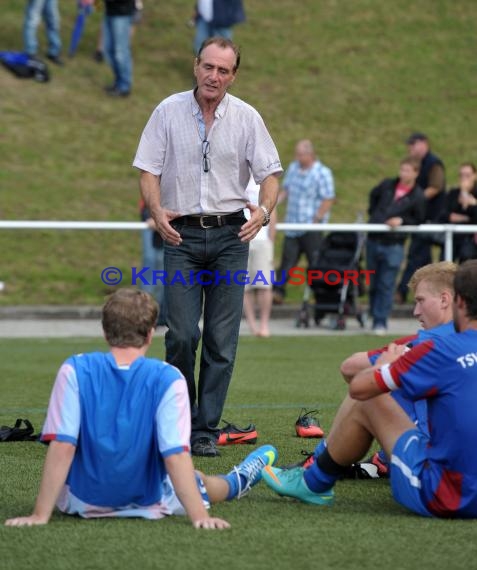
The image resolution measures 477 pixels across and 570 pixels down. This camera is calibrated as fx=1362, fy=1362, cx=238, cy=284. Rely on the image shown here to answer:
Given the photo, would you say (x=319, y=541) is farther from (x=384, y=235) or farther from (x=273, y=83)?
(x=273, y=83)

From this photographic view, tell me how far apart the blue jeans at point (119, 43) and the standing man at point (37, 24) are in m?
0.82

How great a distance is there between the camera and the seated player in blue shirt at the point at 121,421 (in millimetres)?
5281

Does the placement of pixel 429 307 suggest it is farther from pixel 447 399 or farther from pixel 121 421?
pixel 121 421

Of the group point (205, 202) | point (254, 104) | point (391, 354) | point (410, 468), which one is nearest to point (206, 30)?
point (254, 104)

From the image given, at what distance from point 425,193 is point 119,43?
6271mm

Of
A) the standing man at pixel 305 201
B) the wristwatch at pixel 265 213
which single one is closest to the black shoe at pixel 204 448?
the wristwatch at pixel 265 213

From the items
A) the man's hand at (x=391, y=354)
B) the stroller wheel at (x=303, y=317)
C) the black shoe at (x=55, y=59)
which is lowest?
the stroller wheel at (x=303, y=317)

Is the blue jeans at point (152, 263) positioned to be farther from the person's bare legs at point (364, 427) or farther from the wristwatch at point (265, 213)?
the person's bare legs at point (364, 427)

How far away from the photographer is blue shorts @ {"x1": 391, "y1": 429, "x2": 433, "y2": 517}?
5.58 m

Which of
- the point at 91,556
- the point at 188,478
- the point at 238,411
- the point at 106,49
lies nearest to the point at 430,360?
the point at 188,478

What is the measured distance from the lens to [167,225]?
7473 millimetres

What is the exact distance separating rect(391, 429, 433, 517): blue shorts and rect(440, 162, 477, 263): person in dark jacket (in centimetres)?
1018

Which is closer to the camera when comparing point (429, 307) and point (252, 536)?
point (252, 536)

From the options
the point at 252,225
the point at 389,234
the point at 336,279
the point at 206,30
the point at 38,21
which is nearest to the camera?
the point at 252,225
